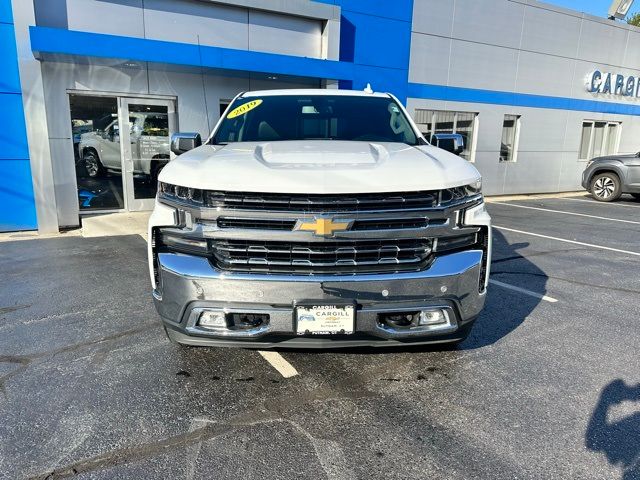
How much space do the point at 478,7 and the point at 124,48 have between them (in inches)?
410

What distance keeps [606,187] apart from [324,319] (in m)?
14.8

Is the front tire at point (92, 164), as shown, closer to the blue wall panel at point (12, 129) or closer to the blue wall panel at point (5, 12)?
the blue wall panel at point (12, 129)

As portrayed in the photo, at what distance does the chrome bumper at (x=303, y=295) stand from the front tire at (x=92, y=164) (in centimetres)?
797

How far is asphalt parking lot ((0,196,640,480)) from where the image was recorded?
238 centimetres

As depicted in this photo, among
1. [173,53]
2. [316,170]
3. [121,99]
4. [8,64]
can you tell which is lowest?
[316,170]

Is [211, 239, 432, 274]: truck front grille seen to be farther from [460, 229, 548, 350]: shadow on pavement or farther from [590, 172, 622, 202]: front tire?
[590, 172, 622, 202]: front tire

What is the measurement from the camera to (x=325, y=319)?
2639 millimetres

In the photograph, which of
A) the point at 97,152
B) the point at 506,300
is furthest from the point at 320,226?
the point at 97,152

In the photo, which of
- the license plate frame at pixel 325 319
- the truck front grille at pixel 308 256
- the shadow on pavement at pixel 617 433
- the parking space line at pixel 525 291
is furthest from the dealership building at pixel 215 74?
the shadow on pavement at pixel 617 433

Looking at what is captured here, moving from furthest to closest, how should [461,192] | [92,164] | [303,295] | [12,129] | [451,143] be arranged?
[92,164] → [12,129] → [451,143] → [461,192] → [303,295]

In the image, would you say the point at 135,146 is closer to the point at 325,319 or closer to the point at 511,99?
the point at 325,319

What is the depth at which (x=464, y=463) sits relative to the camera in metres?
2.38

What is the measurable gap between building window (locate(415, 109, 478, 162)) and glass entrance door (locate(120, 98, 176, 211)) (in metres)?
7.08

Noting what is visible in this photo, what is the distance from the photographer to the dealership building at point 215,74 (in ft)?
27.3
